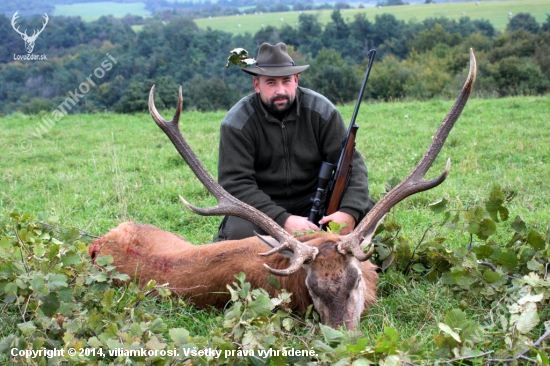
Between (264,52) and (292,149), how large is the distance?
0.93m

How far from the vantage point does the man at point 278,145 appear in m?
5.16

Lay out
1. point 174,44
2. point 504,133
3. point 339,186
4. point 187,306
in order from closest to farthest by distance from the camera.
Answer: point 187,306
point 339,186
point 504,133
point 174,44

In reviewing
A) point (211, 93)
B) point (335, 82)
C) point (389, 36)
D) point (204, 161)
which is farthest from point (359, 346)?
point (389, 36)

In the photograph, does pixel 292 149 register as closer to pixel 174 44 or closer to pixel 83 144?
pixel 83 144

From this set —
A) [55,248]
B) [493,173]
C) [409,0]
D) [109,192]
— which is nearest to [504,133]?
[493,173]

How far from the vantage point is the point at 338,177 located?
16.3 ft

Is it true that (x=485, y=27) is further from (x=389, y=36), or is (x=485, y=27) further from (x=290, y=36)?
(x=290, y=36)

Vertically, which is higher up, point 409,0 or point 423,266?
point 409,0

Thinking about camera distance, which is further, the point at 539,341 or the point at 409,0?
the point at 409,0

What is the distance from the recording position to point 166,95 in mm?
23781

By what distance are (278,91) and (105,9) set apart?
3089 inches

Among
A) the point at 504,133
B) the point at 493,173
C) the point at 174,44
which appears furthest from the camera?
the point at 174,44

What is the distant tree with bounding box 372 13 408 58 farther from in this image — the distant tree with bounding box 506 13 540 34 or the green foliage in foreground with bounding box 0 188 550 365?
the green foliage in foreground with bounding box 0 188 550 365

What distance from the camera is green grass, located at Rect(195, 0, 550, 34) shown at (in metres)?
61.7
